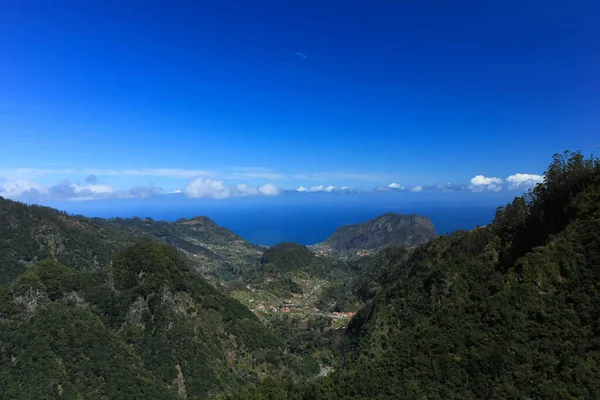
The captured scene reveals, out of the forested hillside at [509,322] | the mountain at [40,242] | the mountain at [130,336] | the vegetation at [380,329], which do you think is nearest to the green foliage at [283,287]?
the vegetation at [380,329]

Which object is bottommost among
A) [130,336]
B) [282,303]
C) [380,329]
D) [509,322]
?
[282,303]

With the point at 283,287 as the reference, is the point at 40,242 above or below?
above

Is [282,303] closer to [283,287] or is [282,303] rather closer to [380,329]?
[283,287]

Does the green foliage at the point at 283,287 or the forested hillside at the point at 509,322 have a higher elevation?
the forested hillside at the point at 509,322

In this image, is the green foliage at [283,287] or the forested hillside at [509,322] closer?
the forested hillside at [509,322]

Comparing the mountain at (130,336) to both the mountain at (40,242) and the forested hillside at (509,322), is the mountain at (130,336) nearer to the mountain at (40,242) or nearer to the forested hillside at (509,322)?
the forested hillside at (509,322)

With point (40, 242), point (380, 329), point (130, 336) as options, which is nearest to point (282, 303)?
point (130, 336)

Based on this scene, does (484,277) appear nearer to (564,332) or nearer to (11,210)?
(564,332)
